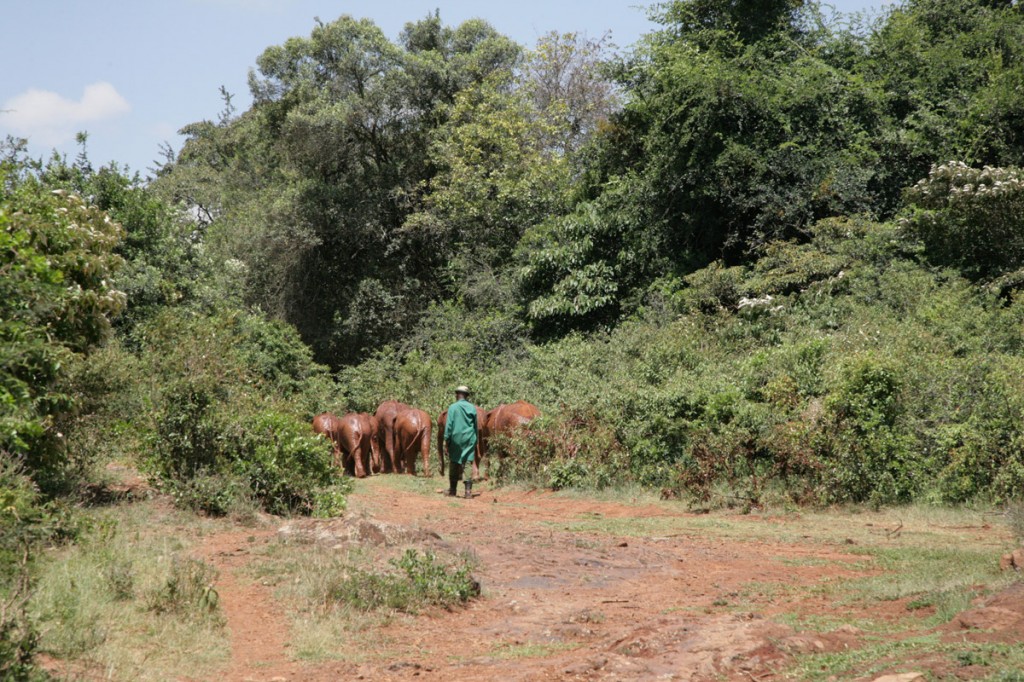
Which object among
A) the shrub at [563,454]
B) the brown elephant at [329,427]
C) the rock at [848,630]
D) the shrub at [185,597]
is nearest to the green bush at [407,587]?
the shrub at [185,597]

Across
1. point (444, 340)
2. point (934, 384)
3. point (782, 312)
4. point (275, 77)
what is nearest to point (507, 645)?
point (934, 384)

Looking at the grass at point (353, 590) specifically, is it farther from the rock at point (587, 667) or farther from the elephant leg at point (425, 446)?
the elephant leg at point (425, 446)

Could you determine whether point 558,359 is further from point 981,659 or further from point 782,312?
point 981,659

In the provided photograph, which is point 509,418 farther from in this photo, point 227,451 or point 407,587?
point 407,587

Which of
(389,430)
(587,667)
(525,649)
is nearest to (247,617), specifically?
(525,649)

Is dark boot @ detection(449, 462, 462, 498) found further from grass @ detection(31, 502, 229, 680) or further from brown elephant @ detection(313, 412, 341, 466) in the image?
grass @ detection(31, 502, 229, 680)

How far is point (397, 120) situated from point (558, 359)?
1460 centimetres

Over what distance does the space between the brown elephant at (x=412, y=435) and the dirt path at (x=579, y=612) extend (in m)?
7.01

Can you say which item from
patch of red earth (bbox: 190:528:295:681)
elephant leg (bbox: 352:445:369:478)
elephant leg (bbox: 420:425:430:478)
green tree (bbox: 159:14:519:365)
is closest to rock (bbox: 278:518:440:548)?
patch of red earth (bbox: 190:528:295:681)

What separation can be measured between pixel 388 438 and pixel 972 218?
1173 centimetres

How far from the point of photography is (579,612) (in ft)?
29.6

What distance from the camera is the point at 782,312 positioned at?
72.1ft

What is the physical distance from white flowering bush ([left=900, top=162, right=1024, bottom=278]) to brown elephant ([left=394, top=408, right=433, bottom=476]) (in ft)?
33.8

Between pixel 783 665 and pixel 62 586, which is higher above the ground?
pixel 62 586
